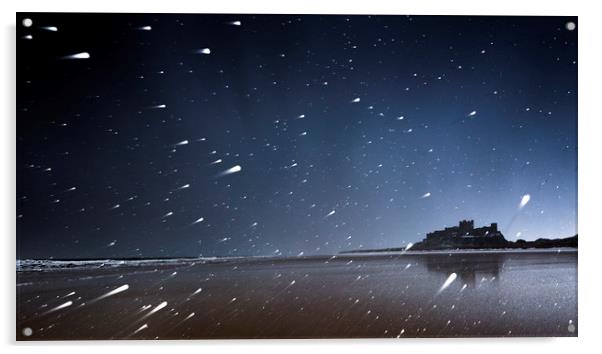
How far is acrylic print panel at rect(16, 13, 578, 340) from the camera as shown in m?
2.16

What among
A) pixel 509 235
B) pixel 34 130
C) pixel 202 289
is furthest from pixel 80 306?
pixel 509 235

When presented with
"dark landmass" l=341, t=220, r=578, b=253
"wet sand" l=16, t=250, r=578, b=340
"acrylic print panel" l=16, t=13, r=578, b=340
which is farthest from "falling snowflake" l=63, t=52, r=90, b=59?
"dark landmass" l=341, t=220, r=578, b=253

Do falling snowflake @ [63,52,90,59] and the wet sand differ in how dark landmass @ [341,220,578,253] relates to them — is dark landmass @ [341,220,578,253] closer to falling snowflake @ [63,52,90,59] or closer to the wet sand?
the wet sand

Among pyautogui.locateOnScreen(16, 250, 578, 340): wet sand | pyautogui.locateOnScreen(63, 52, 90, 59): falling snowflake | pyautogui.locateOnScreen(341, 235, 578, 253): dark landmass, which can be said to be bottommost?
pyautogui.locateOnScreen(16, 250, 578, 340): wet sand

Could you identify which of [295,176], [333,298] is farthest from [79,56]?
[333,298]

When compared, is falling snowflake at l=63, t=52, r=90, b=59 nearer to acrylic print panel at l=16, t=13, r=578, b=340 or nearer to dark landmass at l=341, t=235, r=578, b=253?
acrylic print panel at l=16, t=13, r=578, b=340

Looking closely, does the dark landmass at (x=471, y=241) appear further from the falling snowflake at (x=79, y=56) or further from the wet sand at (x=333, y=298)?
the falling snowflake at (x=79, y=56)

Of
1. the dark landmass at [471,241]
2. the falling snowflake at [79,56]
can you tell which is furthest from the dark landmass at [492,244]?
the falling snowflake at [79,56]

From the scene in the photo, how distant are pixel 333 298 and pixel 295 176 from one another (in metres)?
0.45

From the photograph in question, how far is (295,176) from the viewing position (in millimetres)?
2223

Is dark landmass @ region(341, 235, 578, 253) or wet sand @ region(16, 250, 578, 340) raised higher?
dark landmass @ region(341, 235, 578, 253)

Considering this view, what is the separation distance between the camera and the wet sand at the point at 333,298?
84.7 inches

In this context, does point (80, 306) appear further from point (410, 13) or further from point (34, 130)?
point (410, 13)

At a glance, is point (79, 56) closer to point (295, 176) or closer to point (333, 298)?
point (295, 176)
